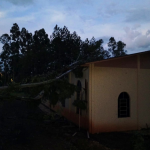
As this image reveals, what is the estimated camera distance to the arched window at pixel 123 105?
34.0 feet

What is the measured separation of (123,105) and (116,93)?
0.73 meters

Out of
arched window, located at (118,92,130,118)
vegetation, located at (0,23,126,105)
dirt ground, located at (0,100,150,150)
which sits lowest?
dirt ground, located at (0,100,150,150)

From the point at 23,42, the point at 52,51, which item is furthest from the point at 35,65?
the point at 23,42

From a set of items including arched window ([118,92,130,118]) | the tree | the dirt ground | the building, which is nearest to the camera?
the dirt ground

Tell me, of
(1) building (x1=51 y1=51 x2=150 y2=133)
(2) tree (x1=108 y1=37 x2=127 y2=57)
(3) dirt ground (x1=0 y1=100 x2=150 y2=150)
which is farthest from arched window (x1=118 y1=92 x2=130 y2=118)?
(2) tree (x1=108 y1=37 x2=127 y2=57)

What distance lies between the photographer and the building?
32.3 feet

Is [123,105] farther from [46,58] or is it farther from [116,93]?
[46,58]

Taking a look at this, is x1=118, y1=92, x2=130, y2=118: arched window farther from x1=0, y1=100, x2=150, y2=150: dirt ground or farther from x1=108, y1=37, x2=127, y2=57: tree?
x1=108, y1=37, x2=127, y2=57: tree

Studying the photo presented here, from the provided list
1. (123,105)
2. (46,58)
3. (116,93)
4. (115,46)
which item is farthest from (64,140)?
(115,46)

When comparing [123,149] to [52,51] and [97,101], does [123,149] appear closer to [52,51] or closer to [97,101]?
[97,101]

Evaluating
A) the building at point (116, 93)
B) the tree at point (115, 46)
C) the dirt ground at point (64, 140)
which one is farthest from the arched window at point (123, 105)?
the tree at point (115, 46)

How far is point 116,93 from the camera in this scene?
1028 cm

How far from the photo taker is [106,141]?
8492mm

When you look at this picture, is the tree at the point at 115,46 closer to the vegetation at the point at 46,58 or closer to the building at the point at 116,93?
the vegetation at the point at 46,58
